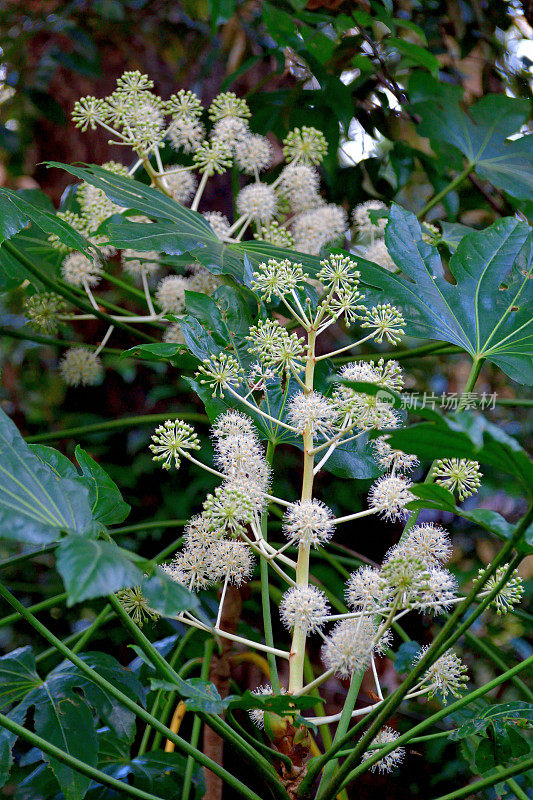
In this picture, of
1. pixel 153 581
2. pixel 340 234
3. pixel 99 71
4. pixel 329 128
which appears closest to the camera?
pixel 153 581

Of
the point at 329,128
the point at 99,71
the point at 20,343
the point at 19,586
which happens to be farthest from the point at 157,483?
the point at 99,71

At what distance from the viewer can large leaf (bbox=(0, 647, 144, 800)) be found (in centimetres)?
59

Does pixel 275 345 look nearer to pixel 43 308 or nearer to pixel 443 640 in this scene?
pixel 443 640

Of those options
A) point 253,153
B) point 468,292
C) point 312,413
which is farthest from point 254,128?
point 312,413

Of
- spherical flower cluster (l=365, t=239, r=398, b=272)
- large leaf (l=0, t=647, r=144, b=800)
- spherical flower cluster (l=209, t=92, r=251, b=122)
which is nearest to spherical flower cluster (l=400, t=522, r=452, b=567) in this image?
large leaf (l=0, t=647, r=144, b=800)

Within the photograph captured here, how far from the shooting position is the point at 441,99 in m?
1.11

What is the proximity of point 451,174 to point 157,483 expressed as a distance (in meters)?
0.82

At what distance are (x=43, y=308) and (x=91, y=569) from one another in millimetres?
718

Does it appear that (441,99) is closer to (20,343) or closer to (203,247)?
(203,247)

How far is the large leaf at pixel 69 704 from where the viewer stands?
59 cm

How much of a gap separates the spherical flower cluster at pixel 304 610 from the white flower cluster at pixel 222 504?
0.17ft

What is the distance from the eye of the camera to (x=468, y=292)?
668 mm

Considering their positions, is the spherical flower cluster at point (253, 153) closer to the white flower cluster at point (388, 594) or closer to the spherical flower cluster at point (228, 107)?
the spherical flower cluster at point (228, 107)

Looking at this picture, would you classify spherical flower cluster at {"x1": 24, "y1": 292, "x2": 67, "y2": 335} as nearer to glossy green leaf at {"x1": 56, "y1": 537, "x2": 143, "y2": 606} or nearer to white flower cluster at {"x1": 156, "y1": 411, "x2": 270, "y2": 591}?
white flower cluster at {"x1": 156, "y1": 411, "x2": 270, "y2": 591}
